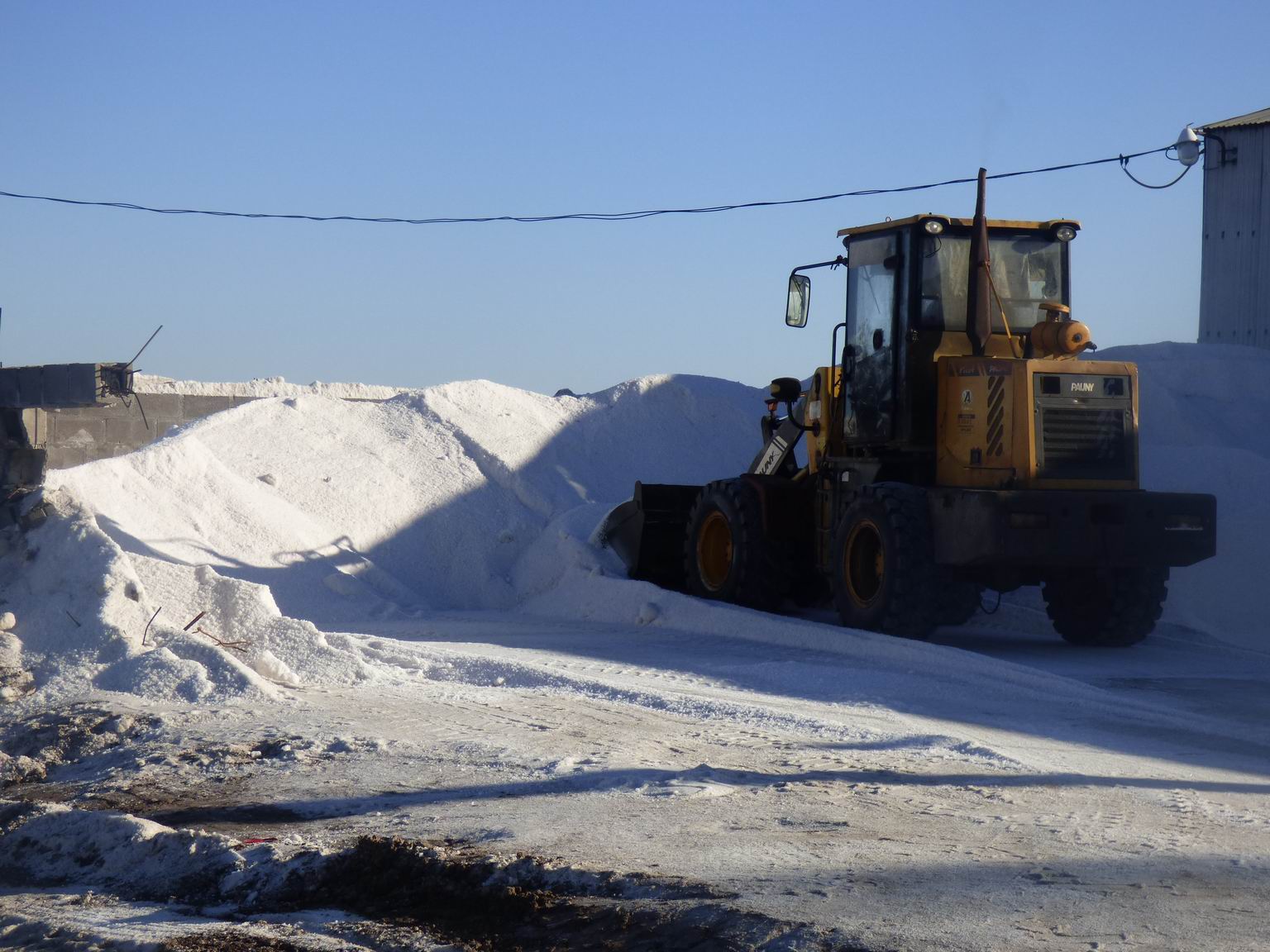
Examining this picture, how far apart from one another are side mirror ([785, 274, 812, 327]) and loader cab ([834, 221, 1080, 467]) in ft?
2.16

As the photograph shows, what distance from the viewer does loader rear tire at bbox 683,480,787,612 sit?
13.1 m

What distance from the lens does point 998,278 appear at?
11.6m

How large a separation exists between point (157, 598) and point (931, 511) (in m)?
5.78

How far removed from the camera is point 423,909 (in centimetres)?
484

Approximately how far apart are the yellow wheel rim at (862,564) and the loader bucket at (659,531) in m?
2.98

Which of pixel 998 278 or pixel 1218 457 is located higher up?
pixel 998 278

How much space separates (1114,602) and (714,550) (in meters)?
3.92

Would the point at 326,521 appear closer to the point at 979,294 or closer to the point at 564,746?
the point at 979,294

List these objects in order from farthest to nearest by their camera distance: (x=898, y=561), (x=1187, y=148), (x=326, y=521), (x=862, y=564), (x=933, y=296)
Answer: (x=1187, y=148) < (x=326, y=521) < (x=862, y=564) < (x=933, y=296) < (x=898, y=561)

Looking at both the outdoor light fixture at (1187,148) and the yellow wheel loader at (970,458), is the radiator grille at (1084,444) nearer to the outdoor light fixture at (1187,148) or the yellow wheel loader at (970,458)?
the yellow wheel loader at (970,458)

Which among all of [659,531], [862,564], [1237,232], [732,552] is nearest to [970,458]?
[862,564]

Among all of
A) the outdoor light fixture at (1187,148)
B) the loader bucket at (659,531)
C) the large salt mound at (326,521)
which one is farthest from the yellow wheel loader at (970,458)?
the outdoor light fixture at (1187,148)

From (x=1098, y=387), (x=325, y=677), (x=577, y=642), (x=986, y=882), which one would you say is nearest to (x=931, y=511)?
(x=1098, y=387)

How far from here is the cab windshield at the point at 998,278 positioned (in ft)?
38.0
